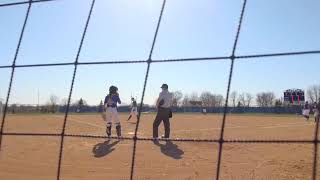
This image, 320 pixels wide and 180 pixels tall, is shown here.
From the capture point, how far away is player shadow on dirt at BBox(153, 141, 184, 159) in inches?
379

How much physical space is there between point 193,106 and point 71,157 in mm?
68216

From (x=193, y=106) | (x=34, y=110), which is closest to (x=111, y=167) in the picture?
(x=34, y=110)

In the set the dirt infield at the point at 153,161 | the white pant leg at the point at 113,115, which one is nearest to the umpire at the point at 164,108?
the dirt infield at the point at 153,161

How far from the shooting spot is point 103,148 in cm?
1086

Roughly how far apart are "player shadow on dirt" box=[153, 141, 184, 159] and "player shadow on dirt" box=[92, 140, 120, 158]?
965 millimetres

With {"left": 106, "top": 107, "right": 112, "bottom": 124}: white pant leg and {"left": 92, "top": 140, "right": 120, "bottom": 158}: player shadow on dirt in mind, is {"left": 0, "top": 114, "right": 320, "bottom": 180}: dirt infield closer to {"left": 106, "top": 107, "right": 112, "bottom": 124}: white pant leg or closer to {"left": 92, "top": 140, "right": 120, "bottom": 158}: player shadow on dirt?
{"left": 92, "top": 140, "right": 120, "bottom": 158}: player shadow on dirt

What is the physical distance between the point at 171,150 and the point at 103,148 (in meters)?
1.43

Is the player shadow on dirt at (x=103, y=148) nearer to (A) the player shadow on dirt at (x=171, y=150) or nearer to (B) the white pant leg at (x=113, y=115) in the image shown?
(A) the player shadow on dirt at (x=171, y=150)

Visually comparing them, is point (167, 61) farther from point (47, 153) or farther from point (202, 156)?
point (47, 153)

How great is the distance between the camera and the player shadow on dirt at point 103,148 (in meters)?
10.0

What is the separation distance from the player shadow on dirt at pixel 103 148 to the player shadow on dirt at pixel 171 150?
965 mm

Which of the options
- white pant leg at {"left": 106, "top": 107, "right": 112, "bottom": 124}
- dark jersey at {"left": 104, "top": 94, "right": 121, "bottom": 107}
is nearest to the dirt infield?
white pant leg at {"left": 106, "top": 107, "right": 112, "bottom": 124}

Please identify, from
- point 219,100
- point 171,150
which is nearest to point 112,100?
point 171,150

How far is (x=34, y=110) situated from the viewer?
221 ft
